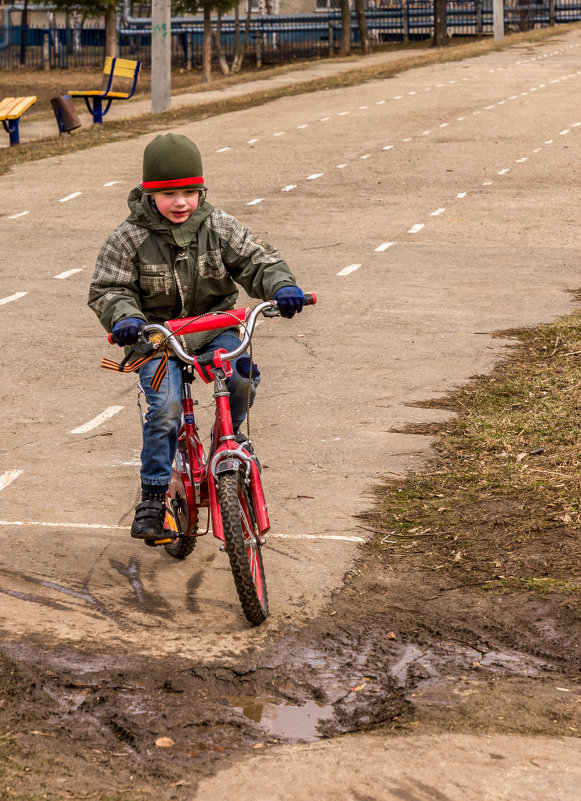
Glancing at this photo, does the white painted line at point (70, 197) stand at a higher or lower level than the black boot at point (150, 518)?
higher

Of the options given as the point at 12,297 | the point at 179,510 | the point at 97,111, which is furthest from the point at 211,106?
the point at 179,510

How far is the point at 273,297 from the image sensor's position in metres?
4.74

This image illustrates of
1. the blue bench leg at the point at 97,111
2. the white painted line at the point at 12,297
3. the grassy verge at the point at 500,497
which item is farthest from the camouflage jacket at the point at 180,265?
the blue bench leg at the point at 97,111

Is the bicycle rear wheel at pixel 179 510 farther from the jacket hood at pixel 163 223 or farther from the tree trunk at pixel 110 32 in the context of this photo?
the tree trunk at pixel 110 32

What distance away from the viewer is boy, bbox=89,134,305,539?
15.7 feet

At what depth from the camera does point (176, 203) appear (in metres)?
4.83

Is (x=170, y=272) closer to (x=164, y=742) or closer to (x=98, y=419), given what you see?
(x=164, y=742)

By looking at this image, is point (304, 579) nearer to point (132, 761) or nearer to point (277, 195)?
point (132, 761)

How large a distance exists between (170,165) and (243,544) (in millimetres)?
1503

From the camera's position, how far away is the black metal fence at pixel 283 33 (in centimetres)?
4812

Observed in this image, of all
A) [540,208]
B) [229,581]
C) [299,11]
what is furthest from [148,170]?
[299,11]

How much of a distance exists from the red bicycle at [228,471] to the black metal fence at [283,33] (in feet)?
144

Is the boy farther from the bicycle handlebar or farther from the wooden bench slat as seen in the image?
the wooden bench slat

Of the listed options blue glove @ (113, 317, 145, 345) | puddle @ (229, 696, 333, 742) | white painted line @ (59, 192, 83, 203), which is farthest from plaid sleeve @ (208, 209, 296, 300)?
white painted line @ (59, 192, 83, 203)
